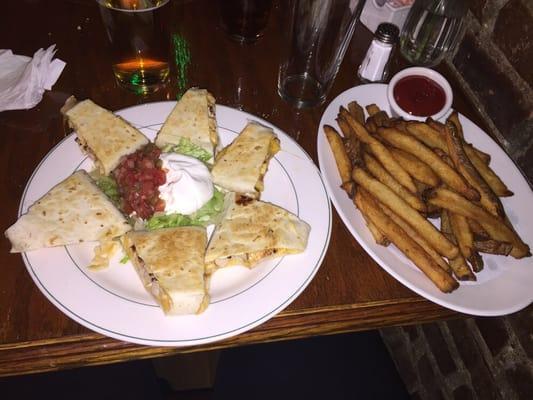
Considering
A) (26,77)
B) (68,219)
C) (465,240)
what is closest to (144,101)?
(26,77)

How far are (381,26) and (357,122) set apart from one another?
868mm

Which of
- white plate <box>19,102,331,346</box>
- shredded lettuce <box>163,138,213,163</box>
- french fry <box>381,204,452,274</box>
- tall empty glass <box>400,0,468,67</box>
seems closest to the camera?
white plate <box>19,102,331,346</box>

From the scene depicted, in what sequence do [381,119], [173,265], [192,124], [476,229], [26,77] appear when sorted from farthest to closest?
[26,77]
[381,119]
[192,124]
[476,229]
[173,265]

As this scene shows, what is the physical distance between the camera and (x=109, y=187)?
83.6 inches

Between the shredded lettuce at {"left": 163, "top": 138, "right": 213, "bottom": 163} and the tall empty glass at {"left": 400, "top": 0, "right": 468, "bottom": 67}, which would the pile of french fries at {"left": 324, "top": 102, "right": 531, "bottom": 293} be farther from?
the tall empty glass at {"left": 400, "top": 0, "right": 468, "bottom": 67}

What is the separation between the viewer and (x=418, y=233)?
1.90m

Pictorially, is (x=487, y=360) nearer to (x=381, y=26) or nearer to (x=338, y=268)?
(x=338, y=268)

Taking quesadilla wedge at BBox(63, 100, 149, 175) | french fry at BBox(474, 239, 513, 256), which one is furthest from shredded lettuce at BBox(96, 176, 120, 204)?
french fry at BBox(474, 239, 513, 256)

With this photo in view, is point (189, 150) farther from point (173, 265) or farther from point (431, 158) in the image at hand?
point (431, 158)

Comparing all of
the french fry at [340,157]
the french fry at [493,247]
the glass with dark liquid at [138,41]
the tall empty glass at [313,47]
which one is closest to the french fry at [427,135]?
the french fry at [340,157]

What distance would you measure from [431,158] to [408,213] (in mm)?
312

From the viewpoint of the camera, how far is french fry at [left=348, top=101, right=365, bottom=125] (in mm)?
2287

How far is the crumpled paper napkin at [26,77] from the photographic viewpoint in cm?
238

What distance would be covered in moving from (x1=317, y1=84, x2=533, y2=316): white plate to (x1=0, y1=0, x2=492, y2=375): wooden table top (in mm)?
129
